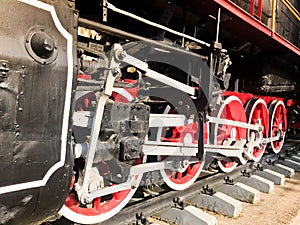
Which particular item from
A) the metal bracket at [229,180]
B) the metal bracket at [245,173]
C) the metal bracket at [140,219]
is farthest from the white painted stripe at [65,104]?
the metal bracket at [245,173]

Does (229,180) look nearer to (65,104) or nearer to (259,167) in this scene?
(259,167)

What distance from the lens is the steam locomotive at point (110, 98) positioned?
134 centimetres

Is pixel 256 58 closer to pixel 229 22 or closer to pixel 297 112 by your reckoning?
pixel 229 22

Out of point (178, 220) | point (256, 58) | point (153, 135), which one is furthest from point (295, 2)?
point (178, 220)

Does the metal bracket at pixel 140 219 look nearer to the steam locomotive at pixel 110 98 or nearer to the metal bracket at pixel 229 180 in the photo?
the steam locomotive at pixel 110 98

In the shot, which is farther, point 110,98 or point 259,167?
point 259,167

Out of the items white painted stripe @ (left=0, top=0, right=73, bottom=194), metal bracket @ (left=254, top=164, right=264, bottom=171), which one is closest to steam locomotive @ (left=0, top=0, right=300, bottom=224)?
white painted stripe @ (left=0, top=0, right=73, bottom=194)

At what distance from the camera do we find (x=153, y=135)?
9.70ft

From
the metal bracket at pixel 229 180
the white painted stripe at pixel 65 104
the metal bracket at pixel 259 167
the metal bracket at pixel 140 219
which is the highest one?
the white painted stripe at pixel 65 104

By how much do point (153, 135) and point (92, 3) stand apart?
134cm

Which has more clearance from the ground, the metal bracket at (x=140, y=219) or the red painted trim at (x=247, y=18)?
the red painted trim at (x=247, y=18)

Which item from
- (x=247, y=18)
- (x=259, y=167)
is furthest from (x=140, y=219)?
(x=259, y=167)

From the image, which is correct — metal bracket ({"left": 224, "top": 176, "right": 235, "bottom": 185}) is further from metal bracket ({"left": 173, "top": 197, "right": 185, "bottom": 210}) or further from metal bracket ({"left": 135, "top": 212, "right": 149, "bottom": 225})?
metal bracket ({"left": 135, "top": 212, "right": 149, "bottom": 225})

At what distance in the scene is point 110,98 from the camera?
250 centimetres
